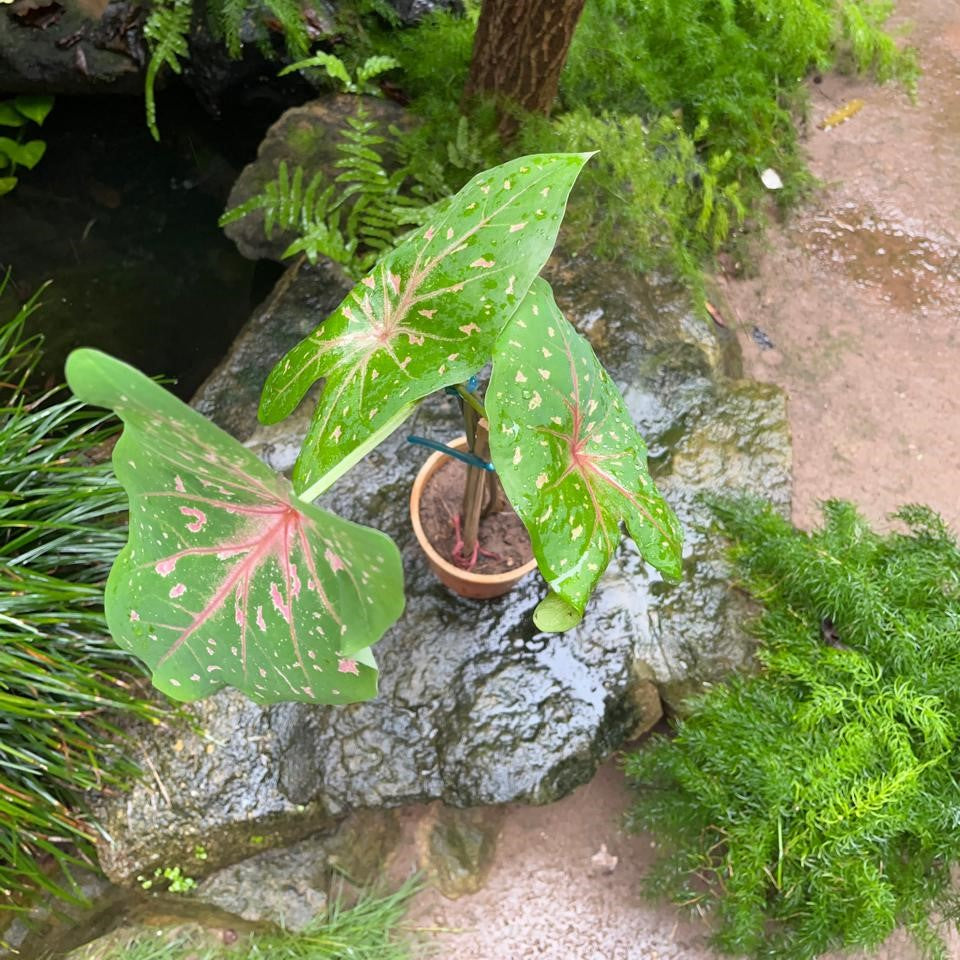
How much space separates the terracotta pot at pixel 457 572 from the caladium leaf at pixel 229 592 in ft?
2.66

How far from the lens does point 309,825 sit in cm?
211

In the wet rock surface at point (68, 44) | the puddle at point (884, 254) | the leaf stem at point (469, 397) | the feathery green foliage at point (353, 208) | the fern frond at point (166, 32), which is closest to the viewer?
the leaf stem at point (469, 397)

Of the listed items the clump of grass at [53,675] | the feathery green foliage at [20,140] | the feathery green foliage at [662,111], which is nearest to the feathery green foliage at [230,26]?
the feathery green foliage at [662,111]

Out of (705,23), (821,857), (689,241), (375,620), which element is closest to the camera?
(375,620)

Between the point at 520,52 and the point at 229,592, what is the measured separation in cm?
217

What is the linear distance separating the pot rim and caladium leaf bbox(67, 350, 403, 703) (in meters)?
0.81

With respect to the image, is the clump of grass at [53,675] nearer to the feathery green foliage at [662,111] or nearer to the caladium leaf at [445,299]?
the caladium leaf at [445,299]

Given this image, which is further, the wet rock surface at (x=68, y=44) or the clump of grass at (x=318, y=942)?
the wet rock surface at (x=68, y=44)

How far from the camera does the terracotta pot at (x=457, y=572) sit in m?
1.97

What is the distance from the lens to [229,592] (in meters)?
1.15

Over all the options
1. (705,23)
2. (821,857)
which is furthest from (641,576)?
(705,23)

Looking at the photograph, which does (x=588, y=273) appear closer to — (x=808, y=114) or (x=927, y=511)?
(x=927, y=511)

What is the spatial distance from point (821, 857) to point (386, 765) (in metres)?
1.16

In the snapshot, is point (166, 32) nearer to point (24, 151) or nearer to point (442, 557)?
point (24, 151)
